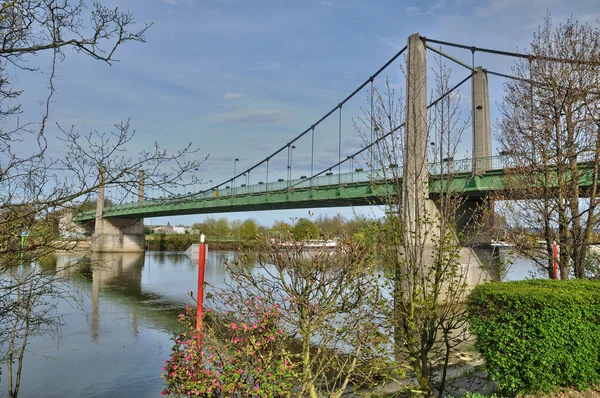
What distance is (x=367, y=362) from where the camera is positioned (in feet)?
15.4

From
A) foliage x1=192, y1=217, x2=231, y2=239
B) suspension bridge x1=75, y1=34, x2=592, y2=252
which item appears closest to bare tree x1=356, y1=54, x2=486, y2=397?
suspension bridge x1=75, y1=34, x2=592, y2=252

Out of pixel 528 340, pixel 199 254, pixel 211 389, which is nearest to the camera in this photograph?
pixel 211 389

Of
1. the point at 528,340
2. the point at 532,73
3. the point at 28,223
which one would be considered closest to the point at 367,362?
the point at 528,340

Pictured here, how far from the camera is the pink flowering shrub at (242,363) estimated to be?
4.07m

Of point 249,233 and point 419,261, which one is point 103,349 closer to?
point 249,233

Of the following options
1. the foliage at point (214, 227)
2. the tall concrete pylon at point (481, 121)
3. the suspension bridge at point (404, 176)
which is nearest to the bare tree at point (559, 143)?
the suspension bridge at point (404, 176)

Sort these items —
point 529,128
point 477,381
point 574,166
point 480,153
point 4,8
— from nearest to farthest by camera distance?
point 4,8 → point 477,381 → point 574,166 → point 529,128 → point 480,153

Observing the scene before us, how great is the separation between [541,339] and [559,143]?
179 inches

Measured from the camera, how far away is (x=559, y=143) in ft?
25.3

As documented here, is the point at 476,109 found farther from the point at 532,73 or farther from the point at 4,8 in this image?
the point at 4,8

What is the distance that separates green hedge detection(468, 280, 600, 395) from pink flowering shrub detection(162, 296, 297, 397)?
7.06ft

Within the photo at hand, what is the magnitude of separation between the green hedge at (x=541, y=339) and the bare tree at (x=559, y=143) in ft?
11.0

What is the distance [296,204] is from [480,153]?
13.7 m

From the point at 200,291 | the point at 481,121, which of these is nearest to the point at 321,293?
the point at 200,291
